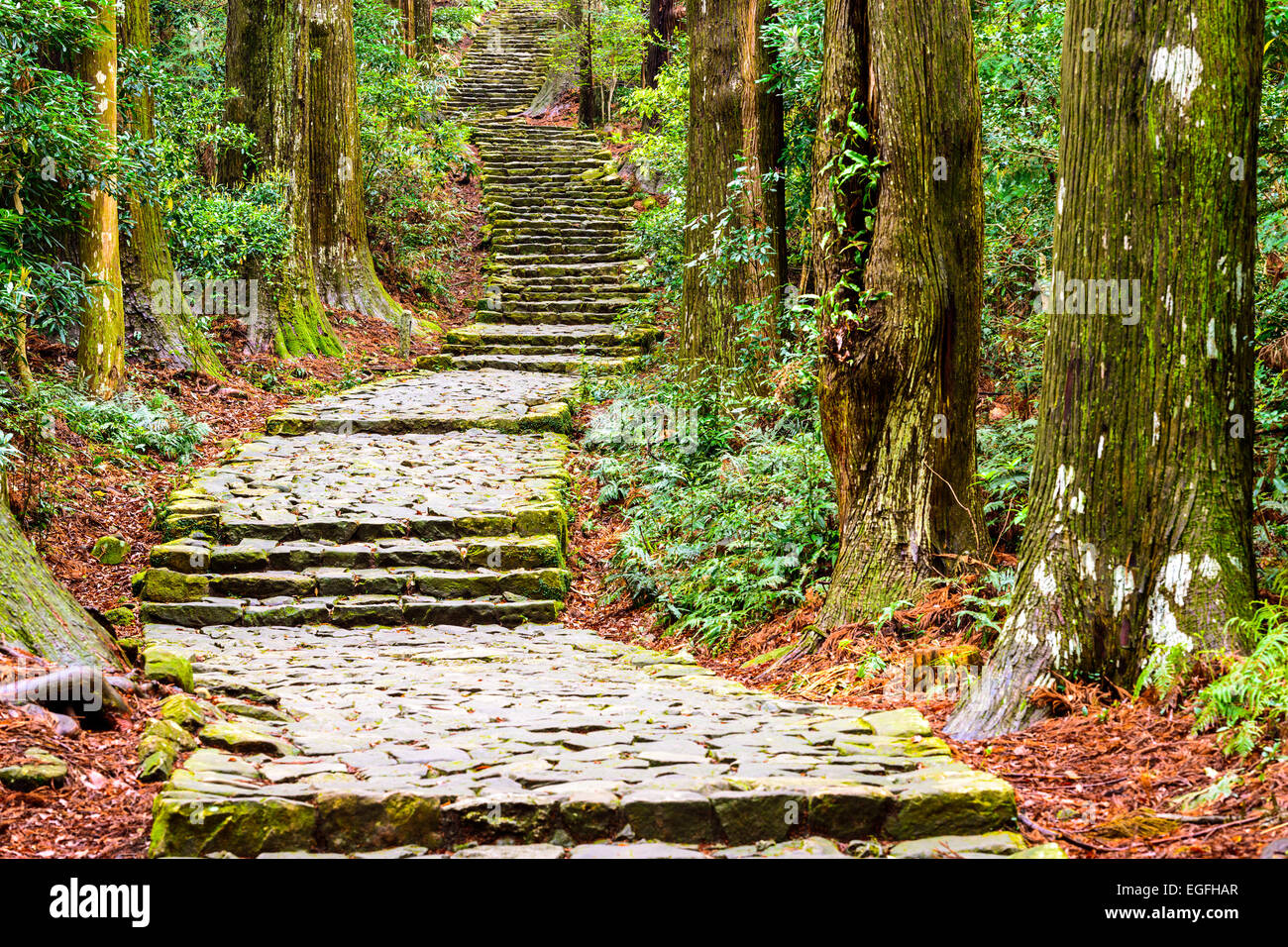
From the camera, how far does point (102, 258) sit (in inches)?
389

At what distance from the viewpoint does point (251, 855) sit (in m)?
3.12

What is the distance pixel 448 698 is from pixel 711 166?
6761 mm

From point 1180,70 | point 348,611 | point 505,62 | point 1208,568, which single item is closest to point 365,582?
point 348,611

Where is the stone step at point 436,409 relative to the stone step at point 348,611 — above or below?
above

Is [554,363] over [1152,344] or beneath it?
over

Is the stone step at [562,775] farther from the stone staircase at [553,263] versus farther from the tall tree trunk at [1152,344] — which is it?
the stone staircase at [553,263]

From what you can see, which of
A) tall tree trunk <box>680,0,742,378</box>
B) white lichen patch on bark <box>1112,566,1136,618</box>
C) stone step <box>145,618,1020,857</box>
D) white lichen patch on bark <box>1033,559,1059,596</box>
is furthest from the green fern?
tall tree trunk <box>680,0,742,378</box>

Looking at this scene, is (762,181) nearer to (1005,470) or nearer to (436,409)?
(1005,470)

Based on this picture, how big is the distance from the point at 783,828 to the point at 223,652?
456 centimetres

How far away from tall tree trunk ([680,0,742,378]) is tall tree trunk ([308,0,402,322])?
6587mm

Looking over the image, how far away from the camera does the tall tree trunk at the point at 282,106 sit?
45.4 feet

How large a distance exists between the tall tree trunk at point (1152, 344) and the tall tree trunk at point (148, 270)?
9605 millimetres

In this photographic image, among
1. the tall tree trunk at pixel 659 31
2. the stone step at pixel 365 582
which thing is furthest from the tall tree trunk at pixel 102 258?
the tall tree trunk at pixel 659 31

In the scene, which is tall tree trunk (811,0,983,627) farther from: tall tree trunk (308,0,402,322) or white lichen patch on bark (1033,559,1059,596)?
tall tree trunk (308,0,402,322)
